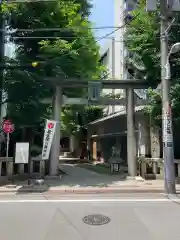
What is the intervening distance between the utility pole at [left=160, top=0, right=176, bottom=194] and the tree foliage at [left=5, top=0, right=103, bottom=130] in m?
4.68

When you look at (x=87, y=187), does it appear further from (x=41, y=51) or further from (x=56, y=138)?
(x=41, y=51)

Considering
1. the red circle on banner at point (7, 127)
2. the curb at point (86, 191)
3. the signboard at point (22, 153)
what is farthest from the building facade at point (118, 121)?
the red circle on banner at point (7, 127)

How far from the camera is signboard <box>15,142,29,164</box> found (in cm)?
1395

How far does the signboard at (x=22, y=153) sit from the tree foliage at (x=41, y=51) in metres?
2.24

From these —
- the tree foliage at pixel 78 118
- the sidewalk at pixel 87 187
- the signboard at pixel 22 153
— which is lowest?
the sidewalk at pixel 87 187

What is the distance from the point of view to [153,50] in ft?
49.2

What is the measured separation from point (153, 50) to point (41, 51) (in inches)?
218

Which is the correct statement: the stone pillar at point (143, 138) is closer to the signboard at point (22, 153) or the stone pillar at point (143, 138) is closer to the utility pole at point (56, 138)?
the utility pole at point (56, 138)
